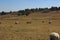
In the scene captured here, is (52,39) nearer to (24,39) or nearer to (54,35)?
(54,35)

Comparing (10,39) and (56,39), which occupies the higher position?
(56,39)

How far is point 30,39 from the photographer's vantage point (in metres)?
20.1

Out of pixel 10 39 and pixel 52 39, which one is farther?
pixel 10 39

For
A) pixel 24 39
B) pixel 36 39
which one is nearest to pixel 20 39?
pixel 24 39

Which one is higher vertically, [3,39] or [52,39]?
[52,39]

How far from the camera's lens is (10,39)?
20.1 m

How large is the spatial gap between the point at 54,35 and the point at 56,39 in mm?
353

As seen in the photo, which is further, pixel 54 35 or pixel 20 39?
pixel 20 39

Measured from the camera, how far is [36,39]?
66.5 feet

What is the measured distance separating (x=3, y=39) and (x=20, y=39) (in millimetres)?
1733

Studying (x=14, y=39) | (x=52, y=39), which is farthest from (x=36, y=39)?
(x=52, y=39)

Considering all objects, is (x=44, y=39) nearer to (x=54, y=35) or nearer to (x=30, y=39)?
(x=30, y=39)

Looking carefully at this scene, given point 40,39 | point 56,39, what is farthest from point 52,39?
point 40,39

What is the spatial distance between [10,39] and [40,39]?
3.06 m
